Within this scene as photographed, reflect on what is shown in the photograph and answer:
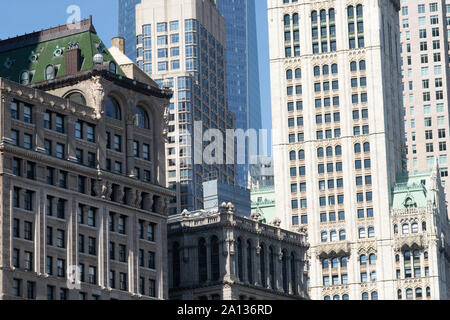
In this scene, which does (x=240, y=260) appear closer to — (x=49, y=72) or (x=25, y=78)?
(x=49, y=72)

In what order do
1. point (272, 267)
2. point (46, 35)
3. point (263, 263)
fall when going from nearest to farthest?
point (46, 35) < point (263, 263) < point (272, 267)

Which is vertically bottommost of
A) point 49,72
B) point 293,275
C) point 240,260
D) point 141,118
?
point 293,275

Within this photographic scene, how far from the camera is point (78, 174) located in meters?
146

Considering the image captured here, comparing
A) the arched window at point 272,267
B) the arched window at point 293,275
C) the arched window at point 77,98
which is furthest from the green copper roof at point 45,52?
the arched window at point 293,275

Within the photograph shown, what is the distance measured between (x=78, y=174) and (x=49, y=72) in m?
16.5

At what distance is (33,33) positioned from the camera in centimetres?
16150

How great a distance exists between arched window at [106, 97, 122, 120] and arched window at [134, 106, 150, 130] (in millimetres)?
3009

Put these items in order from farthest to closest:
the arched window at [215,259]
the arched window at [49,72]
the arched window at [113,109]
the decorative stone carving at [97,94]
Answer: the arched window at [215,259] < the arched window at [49,72] < the arched window at [113,109] < the decorative stone carving at [97,94]

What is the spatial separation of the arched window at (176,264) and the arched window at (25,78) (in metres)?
28.3

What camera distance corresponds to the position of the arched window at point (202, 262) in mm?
165125

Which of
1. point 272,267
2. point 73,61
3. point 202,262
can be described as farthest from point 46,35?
point 272,267

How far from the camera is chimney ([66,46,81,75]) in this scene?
154 metres

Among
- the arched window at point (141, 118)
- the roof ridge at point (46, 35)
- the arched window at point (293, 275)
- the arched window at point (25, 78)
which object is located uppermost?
the roof ridge at point (46, 35)

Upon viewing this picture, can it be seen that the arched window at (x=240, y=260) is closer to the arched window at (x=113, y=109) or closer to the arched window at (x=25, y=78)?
the arched window at (x=113, y=109)
